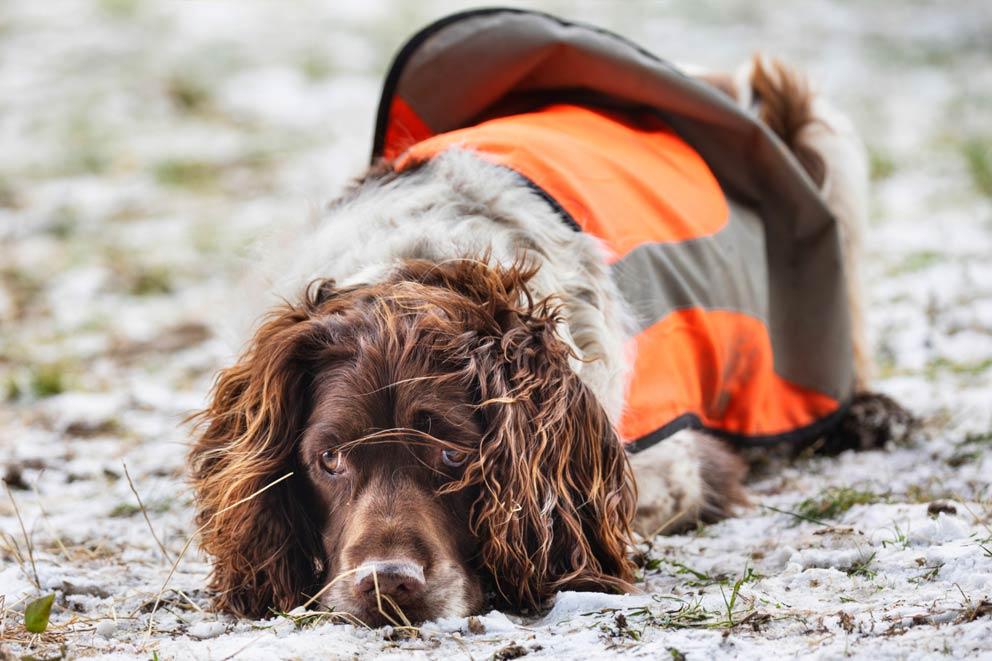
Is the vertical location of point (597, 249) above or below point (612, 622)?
above

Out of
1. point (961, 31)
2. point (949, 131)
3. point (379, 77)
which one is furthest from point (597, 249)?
point (961, 31)

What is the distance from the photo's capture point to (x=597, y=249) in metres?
3.38

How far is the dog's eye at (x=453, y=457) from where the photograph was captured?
2750 millimetres

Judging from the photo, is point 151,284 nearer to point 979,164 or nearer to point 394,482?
point 394,482

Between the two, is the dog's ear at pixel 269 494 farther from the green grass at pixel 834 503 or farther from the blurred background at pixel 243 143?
the green grass at pixel 834 503

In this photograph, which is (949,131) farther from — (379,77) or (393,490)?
(393,490)

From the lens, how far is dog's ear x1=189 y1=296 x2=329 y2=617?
293 cm

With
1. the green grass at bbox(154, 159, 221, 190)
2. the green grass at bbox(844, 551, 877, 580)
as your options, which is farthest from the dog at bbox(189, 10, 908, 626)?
the green grass at bbox(154, 159, 221, 190)

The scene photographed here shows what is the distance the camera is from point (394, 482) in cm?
269

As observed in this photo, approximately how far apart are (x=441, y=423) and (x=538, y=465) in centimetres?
28

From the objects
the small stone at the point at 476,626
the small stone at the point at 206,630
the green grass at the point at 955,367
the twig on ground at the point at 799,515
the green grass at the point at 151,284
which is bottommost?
the green grass at the point at 151,284

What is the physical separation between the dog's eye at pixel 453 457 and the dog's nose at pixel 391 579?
301mm

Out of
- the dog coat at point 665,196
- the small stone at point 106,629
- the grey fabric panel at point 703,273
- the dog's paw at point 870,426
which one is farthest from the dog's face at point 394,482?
the dog's paw at point 870,426

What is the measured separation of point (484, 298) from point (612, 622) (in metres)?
0.90
